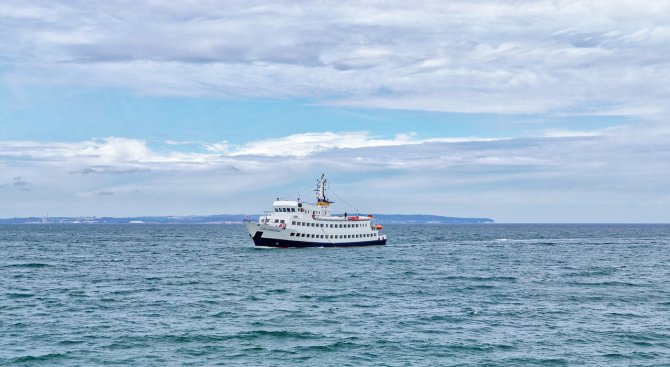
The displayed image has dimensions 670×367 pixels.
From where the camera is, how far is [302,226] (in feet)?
342

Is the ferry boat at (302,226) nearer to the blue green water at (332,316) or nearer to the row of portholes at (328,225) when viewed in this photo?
the row of portholes at (328,225)

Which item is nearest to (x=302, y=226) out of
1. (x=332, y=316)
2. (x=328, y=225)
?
(x=328, y=225)

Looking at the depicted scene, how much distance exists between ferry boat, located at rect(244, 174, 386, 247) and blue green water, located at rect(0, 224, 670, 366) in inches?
960

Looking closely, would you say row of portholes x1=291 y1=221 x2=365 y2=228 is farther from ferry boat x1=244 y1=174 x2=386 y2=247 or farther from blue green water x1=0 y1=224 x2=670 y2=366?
blue green water x1=0 y1=224 x2=670 y2=366

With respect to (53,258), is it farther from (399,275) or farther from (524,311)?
(524,311)

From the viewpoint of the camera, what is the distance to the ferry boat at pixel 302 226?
102688mm

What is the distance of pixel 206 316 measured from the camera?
43.7 meters

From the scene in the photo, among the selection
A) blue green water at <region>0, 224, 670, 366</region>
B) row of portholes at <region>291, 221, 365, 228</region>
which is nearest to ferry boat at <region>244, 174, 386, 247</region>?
row of portholes at <region>291, 221, 365, 228</region>

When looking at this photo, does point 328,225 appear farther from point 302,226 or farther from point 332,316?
point 332,316

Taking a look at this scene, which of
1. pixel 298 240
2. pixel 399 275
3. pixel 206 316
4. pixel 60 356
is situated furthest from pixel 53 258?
pixel 60 356

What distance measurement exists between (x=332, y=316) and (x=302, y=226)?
60455 mm

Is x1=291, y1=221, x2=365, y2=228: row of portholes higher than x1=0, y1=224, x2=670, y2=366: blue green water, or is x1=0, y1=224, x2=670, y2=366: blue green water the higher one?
x1=291, y1=221, x2=365, y2=228: row of portholes

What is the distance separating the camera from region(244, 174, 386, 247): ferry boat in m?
103

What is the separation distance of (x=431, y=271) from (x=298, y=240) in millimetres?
33198
